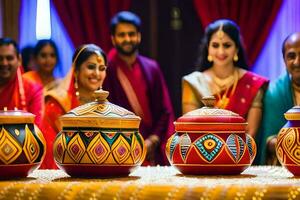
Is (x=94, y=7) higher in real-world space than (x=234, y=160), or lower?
higher

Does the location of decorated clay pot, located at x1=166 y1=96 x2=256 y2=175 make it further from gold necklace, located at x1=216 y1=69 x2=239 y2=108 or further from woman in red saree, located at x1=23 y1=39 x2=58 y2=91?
woman in red saree, located at x1=23 y1=39 x2=58 y2=91

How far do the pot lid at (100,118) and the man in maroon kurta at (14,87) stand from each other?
2.24 meters

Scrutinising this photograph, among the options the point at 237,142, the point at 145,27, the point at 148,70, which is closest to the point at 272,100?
the point at 148,70

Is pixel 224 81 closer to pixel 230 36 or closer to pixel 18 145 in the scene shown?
pixel 230 36

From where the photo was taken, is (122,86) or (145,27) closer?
(122,86)

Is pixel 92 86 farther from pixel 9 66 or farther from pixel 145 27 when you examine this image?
pixel 145 27

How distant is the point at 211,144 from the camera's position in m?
1.40

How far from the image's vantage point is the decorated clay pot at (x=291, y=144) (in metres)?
1.38

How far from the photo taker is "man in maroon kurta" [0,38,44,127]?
3.70m

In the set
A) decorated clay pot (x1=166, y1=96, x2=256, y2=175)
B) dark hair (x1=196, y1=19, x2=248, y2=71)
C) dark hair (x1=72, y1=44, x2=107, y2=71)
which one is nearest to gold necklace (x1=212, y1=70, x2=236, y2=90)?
dark hair (x1=196, y1=19, x2=248, y2=71)

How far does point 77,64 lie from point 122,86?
71cm

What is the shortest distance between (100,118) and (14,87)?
8.16 feet

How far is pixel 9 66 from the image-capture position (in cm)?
382

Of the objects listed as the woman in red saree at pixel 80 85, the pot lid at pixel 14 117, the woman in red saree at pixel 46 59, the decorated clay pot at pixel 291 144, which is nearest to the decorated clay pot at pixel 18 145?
the pot lid at pixel 14 117
